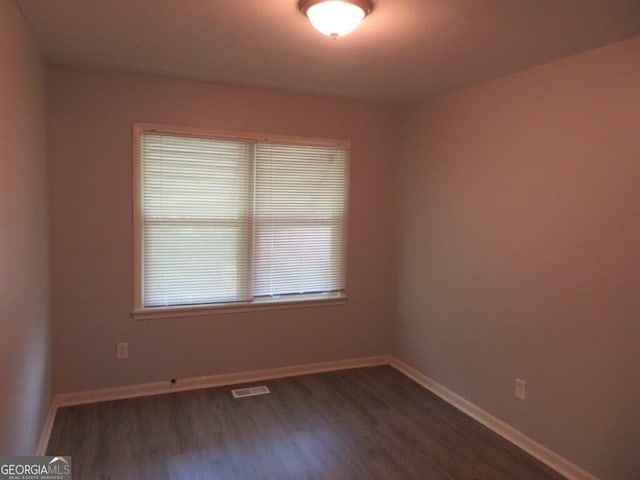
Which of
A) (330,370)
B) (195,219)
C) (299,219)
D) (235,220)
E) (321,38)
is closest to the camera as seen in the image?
(321,38)

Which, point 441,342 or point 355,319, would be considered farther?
point 355,319

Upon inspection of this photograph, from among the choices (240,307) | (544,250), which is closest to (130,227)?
(240,307)

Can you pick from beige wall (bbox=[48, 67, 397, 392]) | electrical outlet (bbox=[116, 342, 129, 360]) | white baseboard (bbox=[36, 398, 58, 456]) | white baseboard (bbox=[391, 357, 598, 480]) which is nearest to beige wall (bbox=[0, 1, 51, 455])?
white baseboard (bbox=[36, 398, 58, 456])

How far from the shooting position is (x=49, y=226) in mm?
3072

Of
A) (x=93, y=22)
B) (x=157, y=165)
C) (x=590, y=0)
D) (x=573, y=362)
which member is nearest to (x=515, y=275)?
(x=573, y=362)

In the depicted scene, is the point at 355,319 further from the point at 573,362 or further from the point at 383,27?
the point at 383,27

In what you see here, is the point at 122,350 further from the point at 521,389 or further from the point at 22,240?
the point at 521,389

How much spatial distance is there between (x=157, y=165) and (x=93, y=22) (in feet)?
3.93

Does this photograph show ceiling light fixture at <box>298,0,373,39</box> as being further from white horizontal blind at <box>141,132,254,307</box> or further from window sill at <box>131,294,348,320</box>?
window sill at <box>131,294,348,320</box>

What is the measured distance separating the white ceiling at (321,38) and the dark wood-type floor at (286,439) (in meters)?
2.36

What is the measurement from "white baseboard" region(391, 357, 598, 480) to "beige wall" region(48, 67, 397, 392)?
74 cm

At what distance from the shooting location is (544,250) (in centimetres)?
274

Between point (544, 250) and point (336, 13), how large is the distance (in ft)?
5.98

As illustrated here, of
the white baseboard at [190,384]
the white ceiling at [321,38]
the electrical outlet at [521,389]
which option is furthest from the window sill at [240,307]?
the white ceiling at [321,38]
